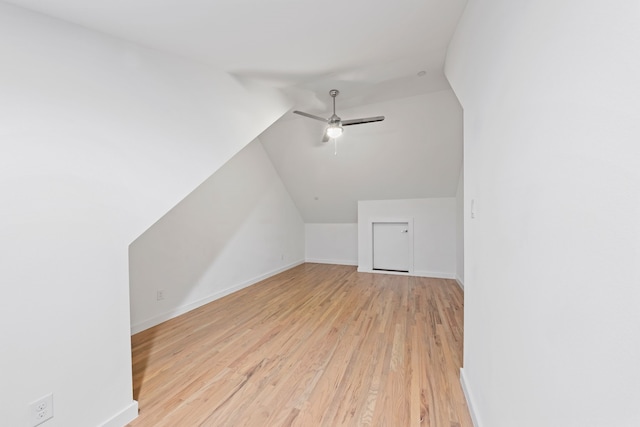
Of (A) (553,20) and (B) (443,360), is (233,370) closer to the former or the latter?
(B) (443,360)

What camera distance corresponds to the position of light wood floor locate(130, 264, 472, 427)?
163cm

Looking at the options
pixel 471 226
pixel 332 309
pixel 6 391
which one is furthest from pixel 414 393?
pixel 6 391

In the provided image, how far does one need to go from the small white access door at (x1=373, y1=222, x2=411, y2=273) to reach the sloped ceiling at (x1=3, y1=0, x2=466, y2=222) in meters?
0.74

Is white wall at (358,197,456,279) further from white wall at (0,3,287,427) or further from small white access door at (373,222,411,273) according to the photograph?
white wall at (0,3,287,427)

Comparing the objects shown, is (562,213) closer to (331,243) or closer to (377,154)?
(377,154)

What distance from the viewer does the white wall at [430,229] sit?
4766 mm

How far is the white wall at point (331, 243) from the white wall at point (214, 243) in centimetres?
97

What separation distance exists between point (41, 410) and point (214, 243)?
8.08 ft

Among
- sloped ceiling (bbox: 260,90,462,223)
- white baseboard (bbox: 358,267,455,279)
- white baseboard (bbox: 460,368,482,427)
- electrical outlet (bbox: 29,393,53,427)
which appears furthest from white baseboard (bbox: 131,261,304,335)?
white baseboard (bbox: 460,368,482,427)

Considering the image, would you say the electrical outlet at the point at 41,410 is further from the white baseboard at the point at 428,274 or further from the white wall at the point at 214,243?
the white baseboard at the point at 428,274

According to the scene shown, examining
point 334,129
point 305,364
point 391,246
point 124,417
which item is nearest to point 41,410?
point 124,417

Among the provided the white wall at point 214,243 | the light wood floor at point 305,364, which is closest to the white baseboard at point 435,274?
the light wood floor at point 305,364

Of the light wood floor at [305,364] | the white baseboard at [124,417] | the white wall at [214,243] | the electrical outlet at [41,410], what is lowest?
the light wood floor at [305,364]

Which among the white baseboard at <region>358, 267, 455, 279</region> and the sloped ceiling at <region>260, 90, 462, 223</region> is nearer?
the sloped ceiling at <region>260, 90, 462, 223</region>
